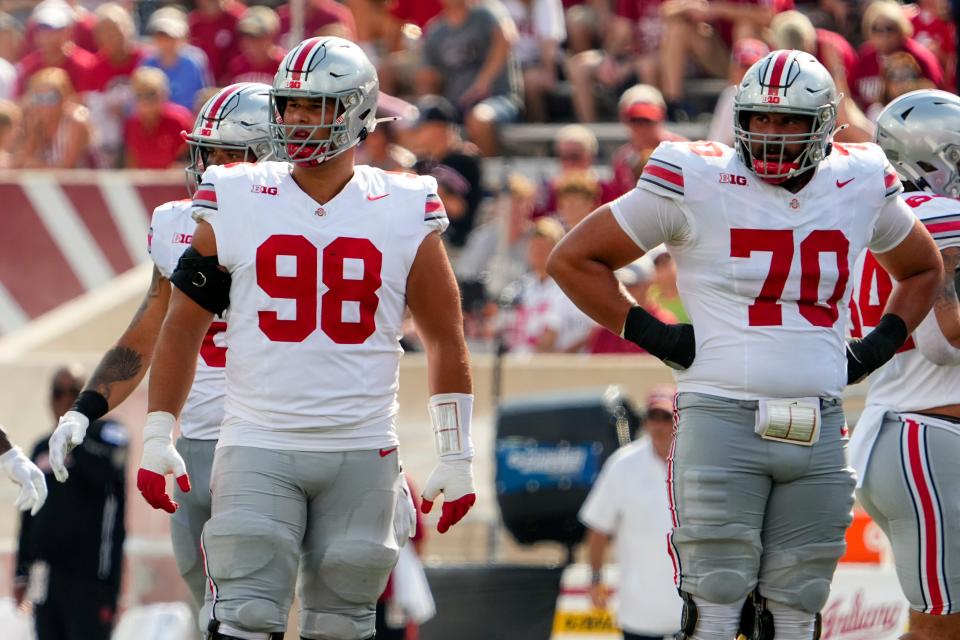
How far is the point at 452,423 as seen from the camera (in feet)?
16.9

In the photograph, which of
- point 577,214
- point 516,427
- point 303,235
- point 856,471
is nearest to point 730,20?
point 577,214

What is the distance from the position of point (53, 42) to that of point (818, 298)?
415 inches

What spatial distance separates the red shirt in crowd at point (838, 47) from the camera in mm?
10953

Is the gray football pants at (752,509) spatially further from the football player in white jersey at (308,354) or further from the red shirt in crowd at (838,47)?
the red shirt in crowd at (838,47)

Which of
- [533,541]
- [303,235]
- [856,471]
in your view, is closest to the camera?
[303,235]

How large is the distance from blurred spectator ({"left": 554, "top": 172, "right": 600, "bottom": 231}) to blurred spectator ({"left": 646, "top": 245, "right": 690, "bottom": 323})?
0.72 meters

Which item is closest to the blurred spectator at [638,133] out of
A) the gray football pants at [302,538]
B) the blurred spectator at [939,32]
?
the blurred spectator at [939,32]

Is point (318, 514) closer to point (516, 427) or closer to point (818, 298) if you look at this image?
point (818, 298)

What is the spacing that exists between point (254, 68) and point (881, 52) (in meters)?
4.81

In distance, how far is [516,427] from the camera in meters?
9.20

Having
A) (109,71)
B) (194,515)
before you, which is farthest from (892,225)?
(109,71)

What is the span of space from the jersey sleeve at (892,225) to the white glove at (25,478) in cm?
266

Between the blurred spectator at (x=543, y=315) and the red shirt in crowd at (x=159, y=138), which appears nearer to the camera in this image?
the blurred spectator at (x=543, y=315)

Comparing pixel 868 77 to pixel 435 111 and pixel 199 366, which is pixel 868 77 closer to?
pixel 435 111
